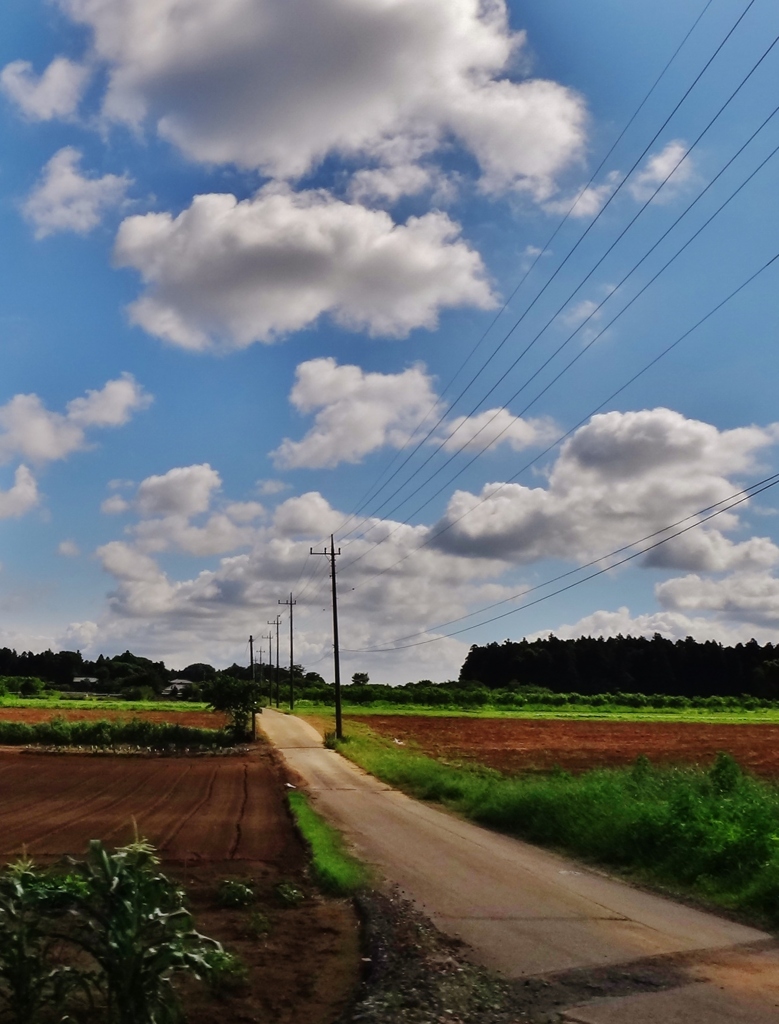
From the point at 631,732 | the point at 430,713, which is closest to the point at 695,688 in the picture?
the point at 430,713

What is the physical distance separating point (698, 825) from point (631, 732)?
61.3 m

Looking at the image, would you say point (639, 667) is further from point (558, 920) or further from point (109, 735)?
point (558, 920)

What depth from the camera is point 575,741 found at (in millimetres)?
62188

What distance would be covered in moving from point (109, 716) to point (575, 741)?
38.4m

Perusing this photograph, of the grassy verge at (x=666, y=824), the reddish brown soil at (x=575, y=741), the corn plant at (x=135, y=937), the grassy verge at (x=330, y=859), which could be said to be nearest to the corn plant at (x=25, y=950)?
the corn plant at (x=135, y=937)

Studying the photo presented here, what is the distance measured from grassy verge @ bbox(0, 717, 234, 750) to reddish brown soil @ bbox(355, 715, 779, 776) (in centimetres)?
1282

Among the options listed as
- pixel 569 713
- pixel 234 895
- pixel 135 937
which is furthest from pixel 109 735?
pixel 569 713

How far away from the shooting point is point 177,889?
7.13 m

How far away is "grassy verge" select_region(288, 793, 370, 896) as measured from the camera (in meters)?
14.0

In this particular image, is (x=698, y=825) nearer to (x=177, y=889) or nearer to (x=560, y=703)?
(x=177, y=889)

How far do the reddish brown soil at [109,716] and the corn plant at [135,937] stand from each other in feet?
215

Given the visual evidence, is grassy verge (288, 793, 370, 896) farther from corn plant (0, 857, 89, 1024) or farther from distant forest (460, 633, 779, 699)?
distant forest (460, 633, 779, 699)

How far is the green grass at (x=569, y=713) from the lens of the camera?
9650 cm

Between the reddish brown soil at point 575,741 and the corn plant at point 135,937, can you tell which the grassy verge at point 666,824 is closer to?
the corn plant at point 135,937
